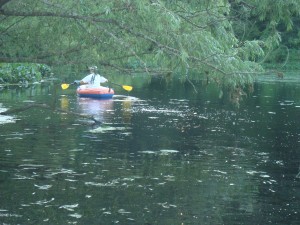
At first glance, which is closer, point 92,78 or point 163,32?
point 163,32

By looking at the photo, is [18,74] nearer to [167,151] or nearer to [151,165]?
[167,151]

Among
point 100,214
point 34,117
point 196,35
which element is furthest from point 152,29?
point 34,117

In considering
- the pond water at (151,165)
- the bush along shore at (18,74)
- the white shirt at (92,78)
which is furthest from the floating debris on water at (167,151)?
the bush along shore at (18,74)

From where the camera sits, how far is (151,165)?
58.4ft

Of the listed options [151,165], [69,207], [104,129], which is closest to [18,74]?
[104,129]

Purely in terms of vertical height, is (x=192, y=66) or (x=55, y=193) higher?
(x=192, y=66)

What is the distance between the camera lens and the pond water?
13.4 meters

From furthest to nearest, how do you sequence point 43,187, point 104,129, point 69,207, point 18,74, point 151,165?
point 18,74 → point 104,129 → point 151,165 → point 43,187 → point 69,207

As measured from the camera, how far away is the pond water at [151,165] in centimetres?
1337

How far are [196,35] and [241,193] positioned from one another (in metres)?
6.11

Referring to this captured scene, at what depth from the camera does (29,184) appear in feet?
50.1

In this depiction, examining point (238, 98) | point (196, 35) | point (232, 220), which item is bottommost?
point (232, 220)

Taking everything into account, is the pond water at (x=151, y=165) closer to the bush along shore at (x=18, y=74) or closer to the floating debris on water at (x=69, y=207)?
the floating debris on water at (x=69, y=207)

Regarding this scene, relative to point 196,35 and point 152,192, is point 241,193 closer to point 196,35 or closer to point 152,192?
point 152,192
